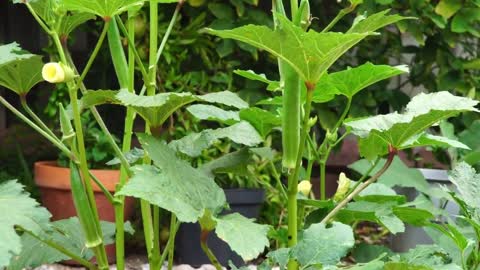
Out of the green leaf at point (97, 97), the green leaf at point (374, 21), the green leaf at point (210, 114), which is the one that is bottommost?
the green leaf at point (210, 114)

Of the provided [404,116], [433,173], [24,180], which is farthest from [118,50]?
[24,180]

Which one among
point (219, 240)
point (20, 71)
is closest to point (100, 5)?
point (20, 71)

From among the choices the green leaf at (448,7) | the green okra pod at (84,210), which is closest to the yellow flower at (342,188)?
the green okra pod at (84,210)

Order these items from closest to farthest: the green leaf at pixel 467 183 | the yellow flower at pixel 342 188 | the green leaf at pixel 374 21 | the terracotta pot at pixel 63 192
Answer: the green leaf at pixel 374 21, the green leaf at pixel 467 183, the yellow flower at pixel 342 188, the terracotta pot at pixel 63 192

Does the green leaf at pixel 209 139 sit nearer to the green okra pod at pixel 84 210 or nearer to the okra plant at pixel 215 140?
the okra plant at pixel 215 140

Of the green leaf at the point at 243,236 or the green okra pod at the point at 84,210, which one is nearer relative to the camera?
the green leaf at the point at 243,236

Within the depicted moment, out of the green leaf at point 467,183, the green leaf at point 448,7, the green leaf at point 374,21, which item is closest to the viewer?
the green leaf at point 374,21

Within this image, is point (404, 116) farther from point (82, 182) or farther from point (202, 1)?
point (202, 1)

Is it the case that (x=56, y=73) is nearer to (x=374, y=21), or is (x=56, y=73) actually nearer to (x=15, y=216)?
(x=15, y=216)

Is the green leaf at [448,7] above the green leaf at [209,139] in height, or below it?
above
